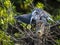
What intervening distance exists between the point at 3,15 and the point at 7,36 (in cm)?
30

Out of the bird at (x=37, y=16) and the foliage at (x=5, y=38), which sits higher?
the bird at (x=37, y=16)

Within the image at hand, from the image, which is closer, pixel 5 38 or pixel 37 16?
pixel 37 16

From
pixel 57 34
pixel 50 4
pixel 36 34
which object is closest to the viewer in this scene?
pixel 36 34

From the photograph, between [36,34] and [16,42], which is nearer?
[36,34]

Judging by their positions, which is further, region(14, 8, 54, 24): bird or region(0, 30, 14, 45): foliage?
region(0, 30, 14, 45): foliage

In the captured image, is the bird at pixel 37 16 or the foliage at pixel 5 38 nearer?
the bird at pixel 37 16

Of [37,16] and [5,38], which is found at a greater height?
[37,16]

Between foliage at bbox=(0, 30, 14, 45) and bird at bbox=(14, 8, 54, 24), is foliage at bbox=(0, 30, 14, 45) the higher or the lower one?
the lower one

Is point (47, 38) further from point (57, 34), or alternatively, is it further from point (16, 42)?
point (16, 42)

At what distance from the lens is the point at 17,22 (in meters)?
3.88

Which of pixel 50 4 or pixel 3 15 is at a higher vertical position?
pixel 3 15

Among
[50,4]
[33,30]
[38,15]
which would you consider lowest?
[50,4]

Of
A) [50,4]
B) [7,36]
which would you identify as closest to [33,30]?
[7,36]

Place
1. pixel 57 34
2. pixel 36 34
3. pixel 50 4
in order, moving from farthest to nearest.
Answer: pixel 50 4
pixel 57 34
pixel 36 34
